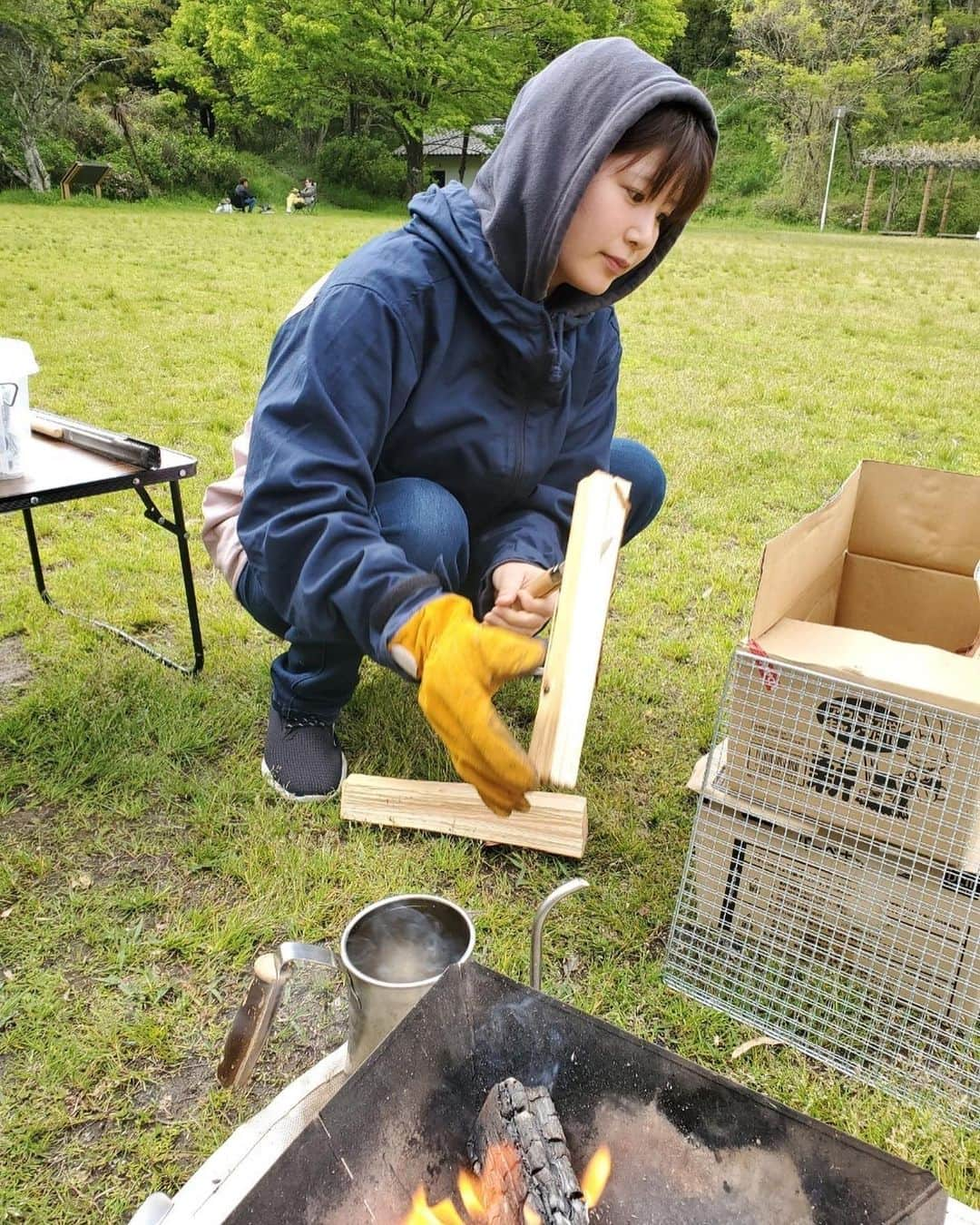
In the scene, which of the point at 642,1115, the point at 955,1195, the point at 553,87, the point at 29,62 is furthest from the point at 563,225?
the point at 29,62

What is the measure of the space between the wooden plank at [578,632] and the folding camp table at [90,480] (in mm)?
1268

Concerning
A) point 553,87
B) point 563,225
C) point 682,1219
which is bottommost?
point 682,1219

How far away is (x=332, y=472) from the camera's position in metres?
1.45

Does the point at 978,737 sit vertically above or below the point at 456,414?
below

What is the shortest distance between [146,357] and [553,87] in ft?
17.4

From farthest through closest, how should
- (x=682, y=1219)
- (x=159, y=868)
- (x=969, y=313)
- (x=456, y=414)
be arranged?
(x=969, y=313) < (x=159, y=868) < (x=456, y=414) < (x=682, y=1219)

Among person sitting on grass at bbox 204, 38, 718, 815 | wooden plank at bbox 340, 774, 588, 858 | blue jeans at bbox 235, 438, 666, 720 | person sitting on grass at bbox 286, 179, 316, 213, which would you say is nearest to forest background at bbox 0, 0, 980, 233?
person sitting on grass at bbox 286, 179, 316, 213

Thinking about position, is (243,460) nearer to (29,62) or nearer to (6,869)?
(6,869)

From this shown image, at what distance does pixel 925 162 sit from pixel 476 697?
101 ft

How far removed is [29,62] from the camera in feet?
74.6

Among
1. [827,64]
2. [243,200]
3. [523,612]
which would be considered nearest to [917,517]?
[523,612]

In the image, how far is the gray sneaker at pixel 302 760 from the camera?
2.12 m

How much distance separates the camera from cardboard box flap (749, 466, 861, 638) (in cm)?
155

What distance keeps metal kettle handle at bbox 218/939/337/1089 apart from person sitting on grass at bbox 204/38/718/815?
0.30m
